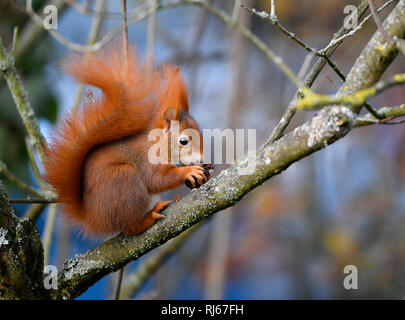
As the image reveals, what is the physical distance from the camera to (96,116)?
177 cm

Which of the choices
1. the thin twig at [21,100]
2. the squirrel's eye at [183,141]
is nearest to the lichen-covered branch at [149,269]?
the squirrel's eye at [183,141]

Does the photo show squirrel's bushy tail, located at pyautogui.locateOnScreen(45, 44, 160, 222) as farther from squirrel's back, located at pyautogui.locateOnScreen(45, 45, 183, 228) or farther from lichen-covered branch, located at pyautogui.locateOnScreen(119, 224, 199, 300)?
lichen-covered branch, located at pyautogui.locateOnScreen(119, 224, 199, 300)

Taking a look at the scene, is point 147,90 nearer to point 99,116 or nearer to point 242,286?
point 99,116

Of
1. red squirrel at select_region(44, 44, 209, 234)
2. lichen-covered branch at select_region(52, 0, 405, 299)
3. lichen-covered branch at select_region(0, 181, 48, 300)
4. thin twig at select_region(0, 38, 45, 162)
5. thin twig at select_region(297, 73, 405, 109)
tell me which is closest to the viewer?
thin twig at select_region(297, 73, 405, 109)

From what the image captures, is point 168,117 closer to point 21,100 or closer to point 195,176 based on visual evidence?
point 195,176

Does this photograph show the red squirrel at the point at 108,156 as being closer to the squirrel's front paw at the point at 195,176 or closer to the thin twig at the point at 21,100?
the squirrel's front paw at the point at 195,176

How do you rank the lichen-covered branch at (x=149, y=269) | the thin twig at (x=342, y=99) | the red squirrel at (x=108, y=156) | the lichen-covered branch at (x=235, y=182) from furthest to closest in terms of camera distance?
the lichen-covered branch at (x=149, y=269), the red squirrel at (x=108, y=156), the lichen-covered branch at (x=235, y=182), the thin twig at (x=342, y=99)

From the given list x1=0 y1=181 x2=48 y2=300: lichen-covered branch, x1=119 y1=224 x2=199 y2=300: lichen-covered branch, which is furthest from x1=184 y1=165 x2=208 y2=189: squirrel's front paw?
x1=119 y1=224 x2=199 y2=300: lichen-covered branch

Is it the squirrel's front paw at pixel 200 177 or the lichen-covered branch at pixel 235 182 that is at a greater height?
the squirrel's front paw at pixel 200 177

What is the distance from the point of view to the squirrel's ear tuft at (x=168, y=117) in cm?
196

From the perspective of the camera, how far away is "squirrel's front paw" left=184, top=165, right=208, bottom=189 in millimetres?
1744

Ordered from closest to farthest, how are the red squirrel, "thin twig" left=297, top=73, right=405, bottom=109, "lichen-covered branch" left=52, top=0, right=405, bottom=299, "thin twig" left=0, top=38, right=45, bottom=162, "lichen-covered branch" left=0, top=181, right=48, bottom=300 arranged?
"thin twig" left=297, top=73, right=405, bottom=109 → "lichen-covered branch" left=52, top=0, right=405, bottom=299 → "lichen-covered branch" left=0, top=181, right=48, bottom=300 → the red squirrel → "thin twig" left=0, top=38, right=45, bottom=162

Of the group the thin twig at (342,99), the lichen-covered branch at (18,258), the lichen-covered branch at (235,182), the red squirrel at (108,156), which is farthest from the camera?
the red squirrel at (108,156)

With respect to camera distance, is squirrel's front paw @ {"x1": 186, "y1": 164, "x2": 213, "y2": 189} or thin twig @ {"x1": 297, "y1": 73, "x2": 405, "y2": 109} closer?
thin twig @ {"x1": 297, "y1": 73, "x2": 405, "y2": 109}
